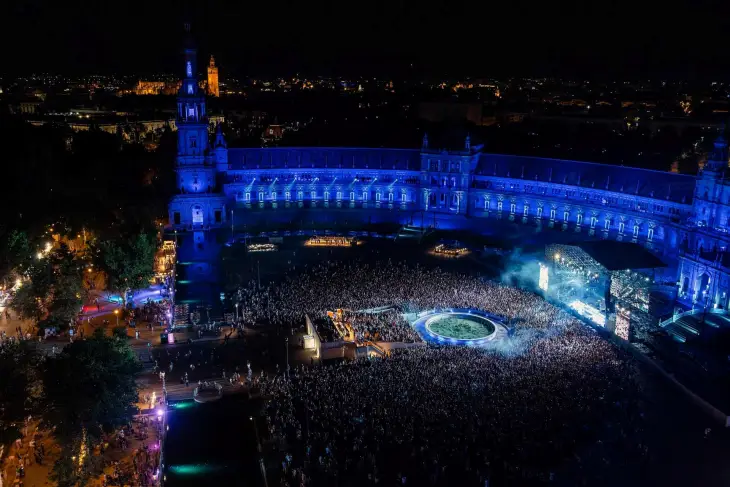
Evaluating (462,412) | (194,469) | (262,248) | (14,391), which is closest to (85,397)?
(14,391)

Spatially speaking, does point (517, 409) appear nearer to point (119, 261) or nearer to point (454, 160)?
point (119, 261)

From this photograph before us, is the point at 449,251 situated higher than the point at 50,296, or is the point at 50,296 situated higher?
the point at 449,251

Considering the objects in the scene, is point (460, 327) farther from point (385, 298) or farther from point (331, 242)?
point (331, 242)

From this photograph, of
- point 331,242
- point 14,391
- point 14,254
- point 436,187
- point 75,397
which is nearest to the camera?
point 75,397

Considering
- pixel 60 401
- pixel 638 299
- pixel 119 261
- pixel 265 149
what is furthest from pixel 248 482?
pixel 265 149

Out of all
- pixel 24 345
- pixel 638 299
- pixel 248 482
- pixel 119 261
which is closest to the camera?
pixel 248 482

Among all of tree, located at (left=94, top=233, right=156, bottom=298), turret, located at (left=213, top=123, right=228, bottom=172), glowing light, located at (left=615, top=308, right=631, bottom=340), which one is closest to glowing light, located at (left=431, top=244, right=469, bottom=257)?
glowing light, located at (left=615, top=308, right=631, bottom=340)

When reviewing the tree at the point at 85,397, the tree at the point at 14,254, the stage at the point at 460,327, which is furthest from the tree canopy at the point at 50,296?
the stage at the point at 460,327
